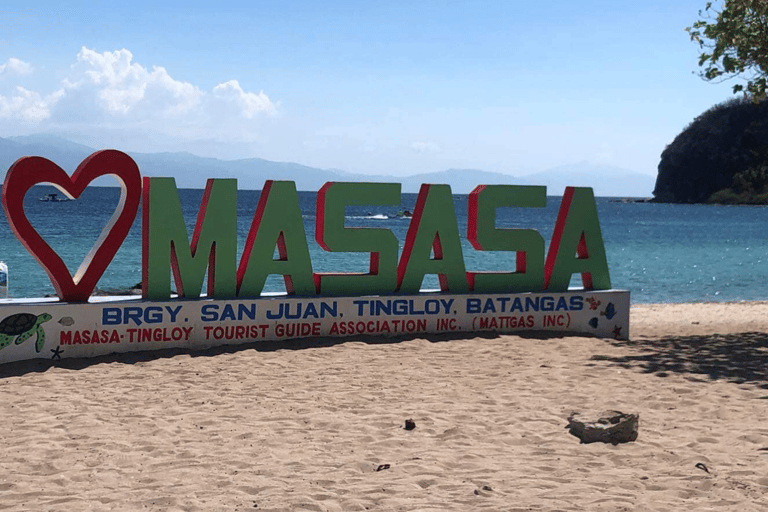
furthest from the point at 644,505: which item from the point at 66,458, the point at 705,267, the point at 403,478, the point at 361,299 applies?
the point at 705,267

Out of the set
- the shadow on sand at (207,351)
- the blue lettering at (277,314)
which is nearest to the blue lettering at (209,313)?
the shadow on sand at (207,351)

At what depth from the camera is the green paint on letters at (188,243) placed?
1179cm

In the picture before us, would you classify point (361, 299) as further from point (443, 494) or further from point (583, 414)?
Result: point (443, 494)

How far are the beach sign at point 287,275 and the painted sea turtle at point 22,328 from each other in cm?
2

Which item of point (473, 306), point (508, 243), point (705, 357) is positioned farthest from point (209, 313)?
point (705, 357)

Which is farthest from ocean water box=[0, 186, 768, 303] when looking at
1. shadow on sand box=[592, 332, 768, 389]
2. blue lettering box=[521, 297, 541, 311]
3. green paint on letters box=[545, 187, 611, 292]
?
shadow on sand box=[592, 332, 768, 389]

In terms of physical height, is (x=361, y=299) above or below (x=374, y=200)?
below

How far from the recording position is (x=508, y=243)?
1382 cm

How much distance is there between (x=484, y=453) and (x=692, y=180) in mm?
158885

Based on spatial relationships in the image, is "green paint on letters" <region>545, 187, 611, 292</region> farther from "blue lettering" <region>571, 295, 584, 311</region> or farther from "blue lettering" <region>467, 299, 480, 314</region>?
"blue lettering" <region>467, 299, 480, 314</region>

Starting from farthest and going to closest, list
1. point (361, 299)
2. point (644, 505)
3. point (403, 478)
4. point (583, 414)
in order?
point (361, 299) → point (583, 414) → point (403, 478) → point (644, 505)

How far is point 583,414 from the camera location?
310 inches

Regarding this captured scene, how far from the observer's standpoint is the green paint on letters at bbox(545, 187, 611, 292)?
553 inches

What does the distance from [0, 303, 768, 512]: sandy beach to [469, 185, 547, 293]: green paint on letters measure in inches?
56.2
